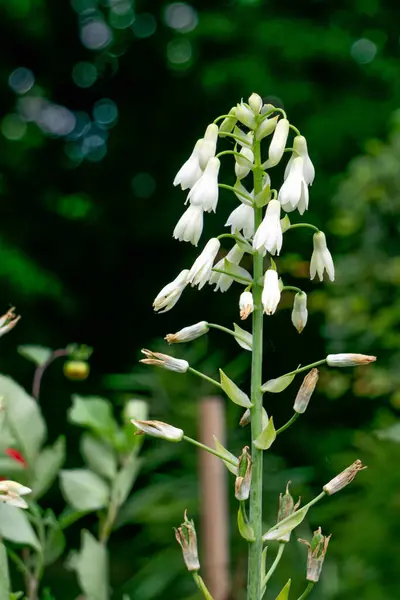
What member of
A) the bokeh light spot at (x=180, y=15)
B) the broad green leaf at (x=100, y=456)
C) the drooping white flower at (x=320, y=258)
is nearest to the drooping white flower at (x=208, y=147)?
the drooping white flower at (x=320, y=258)

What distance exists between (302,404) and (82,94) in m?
4.51

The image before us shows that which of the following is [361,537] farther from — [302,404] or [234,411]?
[302,404]

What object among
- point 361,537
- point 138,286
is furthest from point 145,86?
point 361,537

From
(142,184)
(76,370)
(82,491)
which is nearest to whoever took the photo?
(82,491)

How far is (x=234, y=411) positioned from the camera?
1.53 meters

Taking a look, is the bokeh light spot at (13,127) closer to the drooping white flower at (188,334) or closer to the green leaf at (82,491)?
the green leaf at (82,491)

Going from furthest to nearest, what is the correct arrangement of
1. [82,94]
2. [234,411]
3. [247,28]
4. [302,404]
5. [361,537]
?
[82,94] < [247,28] < [361,537] < [234,411] < [302,404]

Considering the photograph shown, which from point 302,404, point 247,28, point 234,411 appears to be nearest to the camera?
point 302,404

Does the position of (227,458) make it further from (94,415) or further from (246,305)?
(94,415)

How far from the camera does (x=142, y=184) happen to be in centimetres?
475

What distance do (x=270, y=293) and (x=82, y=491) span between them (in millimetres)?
447

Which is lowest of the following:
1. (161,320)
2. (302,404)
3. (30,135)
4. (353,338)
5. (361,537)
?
(161,320)

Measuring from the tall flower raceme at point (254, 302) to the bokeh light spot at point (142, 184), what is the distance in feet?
13.3

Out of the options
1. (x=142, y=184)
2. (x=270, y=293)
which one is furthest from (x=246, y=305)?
(x=142, y=184)
